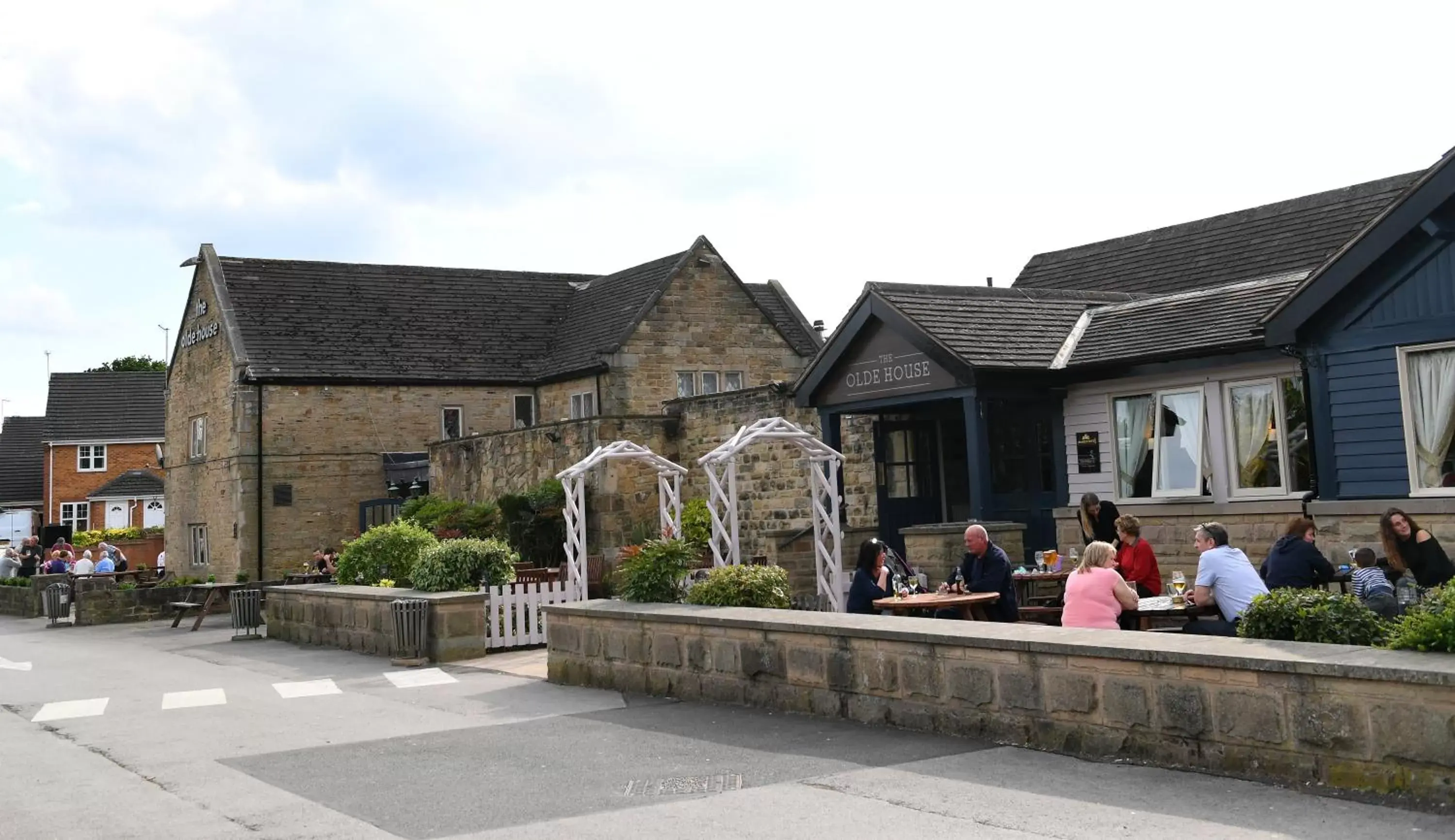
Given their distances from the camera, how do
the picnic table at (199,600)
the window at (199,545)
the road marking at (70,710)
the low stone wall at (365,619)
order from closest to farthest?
the road marking at (70,710)
the low stone wall at (365,619)
the picnic table at (199,600)
the window at (199,545)

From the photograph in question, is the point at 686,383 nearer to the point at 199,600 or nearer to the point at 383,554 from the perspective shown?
the point at 199,600

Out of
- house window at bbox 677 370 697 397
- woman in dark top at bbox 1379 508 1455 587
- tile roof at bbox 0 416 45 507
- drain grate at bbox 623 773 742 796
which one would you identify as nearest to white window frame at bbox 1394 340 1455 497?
woman in dark top at bbox 1379 508 1455 587

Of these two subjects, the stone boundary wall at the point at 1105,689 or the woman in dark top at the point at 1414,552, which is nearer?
the stone boundary wall at the point at 1105,689

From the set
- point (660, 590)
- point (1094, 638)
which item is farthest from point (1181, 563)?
point (1094, 638)

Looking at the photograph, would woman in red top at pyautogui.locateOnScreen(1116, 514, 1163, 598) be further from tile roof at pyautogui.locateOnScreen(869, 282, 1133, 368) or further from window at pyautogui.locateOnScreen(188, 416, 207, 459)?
window at pyautogui.locateOnScreen(188, 416, 207, 459)

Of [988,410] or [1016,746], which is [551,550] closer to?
[988,410]

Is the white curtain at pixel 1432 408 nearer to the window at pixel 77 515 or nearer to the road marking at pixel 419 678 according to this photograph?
the road marking at pixel 419 678

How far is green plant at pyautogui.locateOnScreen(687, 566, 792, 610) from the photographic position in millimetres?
11891

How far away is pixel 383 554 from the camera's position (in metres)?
19.5

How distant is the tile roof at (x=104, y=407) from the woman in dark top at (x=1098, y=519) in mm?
56720

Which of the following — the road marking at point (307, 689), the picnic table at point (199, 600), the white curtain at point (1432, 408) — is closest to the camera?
the white curtain at point (1432, 408)

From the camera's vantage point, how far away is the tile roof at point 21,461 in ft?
222

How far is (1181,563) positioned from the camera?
15.6 meters

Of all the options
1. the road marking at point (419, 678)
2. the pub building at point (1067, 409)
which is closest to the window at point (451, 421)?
the pub building at point (1067, 409)
